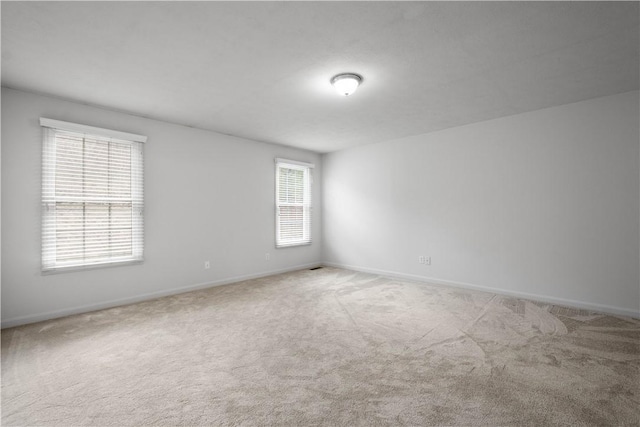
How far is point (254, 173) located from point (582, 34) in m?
4.57

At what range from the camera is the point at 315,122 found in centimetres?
454

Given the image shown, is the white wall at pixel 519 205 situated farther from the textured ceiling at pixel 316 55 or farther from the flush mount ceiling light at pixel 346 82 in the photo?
the flush mount ceiling light at pixel 346 82

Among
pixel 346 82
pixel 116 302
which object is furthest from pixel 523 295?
pixel 116 302

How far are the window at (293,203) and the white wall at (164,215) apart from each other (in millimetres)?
171

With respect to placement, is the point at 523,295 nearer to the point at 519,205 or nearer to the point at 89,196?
the point at 519,205

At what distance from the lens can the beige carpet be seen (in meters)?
1.82

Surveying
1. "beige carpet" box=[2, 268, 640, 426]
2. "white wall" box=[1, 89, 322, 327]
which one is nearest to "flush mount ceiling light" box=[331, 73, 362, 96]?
A: "beige carpet" box=[2, 268, 640, 426]

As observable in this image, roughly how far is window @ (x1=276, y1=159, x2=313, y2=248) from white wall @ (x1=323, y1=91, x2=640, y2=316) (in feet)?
3.58

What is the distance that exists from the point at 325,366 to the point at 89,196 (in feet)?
11.3

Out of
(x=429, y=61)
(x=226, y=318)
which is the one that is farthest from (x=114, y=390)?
(x=429, y=61)

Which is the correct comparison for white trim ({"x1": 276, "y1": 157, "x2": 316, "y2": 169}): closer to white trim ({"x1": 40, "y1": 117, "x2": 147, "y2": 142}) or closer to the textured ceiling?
the textured ceiling

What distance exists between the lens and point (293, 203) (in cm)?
622

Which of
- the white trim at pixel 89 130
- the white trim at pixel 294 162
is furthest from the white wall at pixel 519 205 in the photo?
the white trim at pixel 89 130

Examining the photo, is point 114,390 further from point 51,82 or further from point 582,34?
point 582,34
